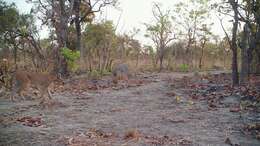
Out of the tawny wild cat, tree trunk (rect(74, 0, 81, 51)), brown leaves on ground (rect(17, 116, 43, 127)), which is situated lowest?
brown leaves on ground (rect(17, 116, 43, 127))

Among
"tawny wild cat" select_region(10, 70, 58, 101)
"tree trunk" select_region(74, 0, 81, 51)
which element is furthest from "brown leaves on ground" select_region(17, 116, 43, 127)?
"tree trunk" select_region(74, 0, 81, 51)

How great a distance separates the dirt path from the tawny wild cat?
1.79 ft

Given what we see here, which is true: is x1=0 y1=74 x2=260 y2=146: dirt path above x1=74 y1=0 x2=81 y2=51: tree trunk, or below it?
below

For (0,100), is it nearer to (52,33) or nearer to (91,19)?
(52,33)

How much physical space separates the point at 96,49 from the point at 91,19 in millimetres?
2654

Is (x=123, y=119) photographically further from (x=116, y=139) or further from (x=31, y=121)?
(x=31, y=121)

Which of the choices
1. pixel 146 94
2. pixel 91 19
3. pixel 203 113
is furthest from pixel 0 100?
pixel 91 19

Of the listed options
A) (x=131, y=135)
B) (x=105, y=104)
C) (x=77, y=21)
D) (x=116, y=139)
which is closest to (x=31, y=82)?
(x=105, y=104)

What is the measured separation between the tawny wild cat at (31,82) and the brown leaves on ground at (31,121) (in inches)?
114

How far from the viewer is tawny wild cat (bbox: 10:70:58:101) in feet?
39.6

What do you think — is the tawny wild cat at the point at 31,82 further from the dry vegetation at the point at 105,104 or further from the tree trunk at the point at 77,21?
the tree trunk at the point at 77,21

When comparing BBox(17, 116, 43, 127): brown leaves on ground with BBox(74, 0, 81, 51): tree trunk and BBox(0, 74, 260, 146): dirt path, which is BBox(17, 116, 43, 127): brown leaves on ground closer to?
BBox(0, 74, 260, 146): dirt path

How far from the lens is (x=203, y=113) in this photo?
1052cm

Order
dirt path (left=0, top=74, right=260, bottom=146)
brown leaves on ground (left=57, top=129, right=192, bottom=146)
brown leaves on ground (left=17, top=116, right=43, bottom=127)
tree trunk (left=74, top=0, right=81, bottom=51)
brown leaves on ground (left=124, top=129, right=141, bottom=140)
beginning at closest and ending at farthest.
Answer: brown leaves on ground (left=57, top=129, right=192, bottom=146) → brown leaves on ground (left=124, top=129, right=141, bottom=140) → dirt path (left=0, top=74, right=260, bottom=146) → brown leaves on ground (left=17, top=116, right=43, bottom=127) → tree trunk (left=74, top=0, right=81, bottom=51)
